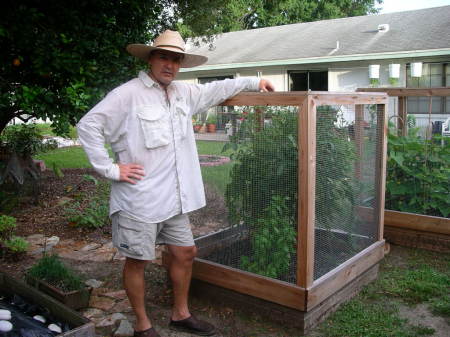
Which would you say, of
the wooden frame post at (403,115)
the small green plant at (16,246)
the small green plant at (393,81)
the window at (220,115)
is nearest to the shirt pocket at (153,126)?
the window at (220,115)

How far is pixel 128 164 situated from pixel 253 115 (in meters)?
0.90

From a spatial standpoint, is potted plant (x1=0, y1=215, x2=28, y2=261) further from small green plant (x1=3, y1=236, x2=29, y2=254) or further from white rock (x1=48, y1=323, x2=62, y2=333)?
white rock (x1=48, y1=323, x2=62, y2=333)

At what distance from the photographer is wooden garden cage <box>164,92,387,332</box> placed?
2982 mm

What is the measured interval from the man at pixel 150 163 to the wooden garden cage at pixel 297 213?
1.30 ft

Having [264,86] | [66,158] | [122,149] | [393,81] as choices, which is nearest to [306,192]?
[264,86]

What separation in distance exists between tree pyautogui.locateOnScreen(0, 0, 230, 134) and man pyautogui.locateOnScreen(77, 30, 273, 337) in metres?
1.48

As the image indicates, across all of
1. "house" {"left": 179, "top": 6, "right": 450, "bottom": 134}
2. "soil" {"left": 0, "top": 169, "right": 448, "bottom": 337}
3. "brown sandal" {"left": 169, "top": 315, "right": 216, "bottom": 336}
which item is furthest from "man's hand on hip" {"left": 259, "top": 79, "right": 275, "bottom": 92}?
"house" {"left": 179, "top": 6, "right": 450, "bottom": 134}

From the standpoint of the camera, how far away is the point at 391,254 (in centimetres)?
459

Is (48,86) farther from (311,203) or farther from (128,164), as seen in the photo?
(311,203)

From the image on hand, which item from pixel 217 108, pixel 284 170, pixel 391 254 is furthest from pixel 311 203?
pixel 391 254

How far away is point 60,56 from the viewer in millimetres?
4129

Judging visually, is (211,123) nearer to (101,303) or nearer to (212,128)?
(212,128)

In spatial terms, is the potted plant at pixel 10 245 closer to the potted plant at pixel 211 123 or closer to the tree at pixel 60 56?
the tree at pixel 60 56

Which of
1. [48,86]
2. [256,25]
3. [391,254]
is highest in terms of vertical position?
[256,25]
